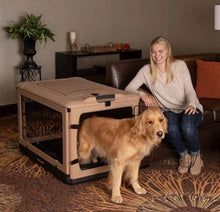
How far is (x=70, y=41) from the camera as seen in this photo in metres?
4.82

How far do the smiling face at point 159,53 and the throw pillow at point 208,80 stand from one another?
901 mm

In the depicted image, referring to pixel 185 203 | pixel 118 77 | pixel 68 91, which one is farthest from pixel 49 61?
pixel 185 203

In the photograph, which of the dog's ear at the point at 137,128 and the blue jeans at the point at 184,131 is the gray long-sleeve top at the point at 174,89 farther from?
the dog's ear at the point at 137,128

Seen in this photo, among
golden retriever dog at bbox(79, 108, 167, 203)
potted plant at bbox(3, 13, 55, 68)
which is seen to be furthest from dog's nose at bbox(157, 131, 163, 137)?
potted plant at bbox(3, 13, 55, 68)

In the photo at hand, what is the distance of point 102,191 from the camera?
2750 mm

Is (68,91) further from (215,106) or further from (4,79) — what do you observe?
(4,79)

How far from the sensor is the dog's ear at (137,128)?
257 cm

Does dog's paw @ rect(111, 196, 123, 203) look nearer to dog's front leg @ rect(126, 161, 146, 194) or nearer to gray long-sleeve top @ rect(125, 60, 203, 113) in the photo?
dog's front leg @ rect(126, 161, 146, 194)

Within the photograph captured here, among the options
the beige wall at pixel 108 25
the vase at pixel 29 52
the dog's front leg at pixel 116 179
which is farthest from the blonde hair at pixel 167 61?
the beige wall at pixel 108 25

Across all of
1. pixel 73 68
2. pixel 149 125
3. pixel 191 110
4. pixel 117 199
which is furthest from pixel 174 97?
pixel 73 68

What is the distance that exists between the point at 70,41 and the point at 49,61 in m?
0.35

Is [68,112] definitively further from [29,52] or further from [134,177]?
[29,52]

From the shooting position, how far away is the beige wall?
14.9 feet

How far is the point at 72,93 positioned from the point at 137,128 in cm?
57
